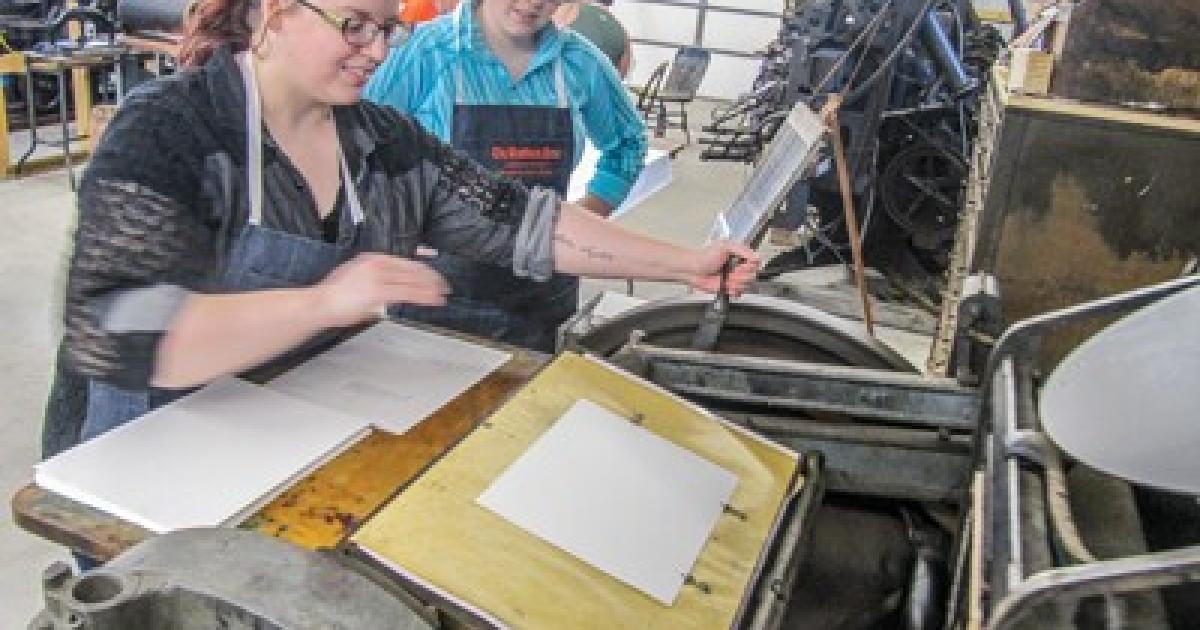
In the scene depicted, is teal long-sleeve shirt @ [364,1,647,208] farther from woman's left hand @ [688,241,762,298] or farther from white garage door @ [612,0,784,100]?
white garage door @ [612,0,784,100]

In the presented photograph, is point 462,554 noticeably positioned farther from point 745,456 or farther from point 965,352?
point 965,352

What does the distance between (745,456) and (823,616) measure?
29 cm

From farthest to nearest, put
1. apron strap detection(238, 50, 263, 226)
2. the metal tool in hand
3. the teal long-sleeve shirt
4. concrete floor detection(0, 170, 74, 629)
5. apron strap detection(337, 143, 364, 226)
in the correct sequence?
concrete floor detection(0, 170, 74, 629)
the teal long-sleeve shirt
the metal tool in hand
apron strap detection(337, 143, 364, 226)
apron strap detection(238, 50, 263, 226)

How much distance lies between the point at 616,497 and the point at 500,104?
3.66 ft

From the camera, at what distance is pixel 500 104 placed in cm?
194

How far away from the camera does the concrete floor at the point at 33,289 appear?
7.38ft

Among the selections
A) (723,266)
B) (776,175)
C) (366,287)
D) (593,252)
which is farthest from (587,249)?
(366,287)

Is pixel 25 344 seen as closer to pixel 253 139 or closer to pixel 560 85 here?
pixel 560 85

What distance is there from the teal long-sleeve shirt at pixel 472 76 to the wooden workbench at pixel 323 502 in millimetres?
845

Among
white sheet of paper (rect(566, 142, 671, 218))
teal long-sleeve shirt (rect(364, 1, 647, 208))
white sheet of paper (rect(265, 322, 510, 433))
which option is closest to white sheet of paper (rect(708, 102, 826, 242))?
white sheet of paper (rect(265, 322, 510, 433))

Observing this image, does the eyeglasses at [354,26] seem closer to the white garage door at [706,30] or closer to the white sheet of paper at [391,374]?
the white sheet of paper at [391,374]

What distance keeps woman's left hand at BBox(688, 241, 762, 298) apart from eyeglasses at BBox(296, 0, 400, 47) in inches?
23.7

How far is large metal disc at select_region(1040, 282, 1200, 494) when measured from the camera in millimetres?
Result: 739

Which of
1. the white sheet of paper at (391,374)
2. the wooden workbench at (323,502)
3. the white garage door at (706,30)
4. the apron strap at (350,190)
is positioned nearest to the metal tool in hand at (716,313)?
the white sheet of paper at (391,374)
